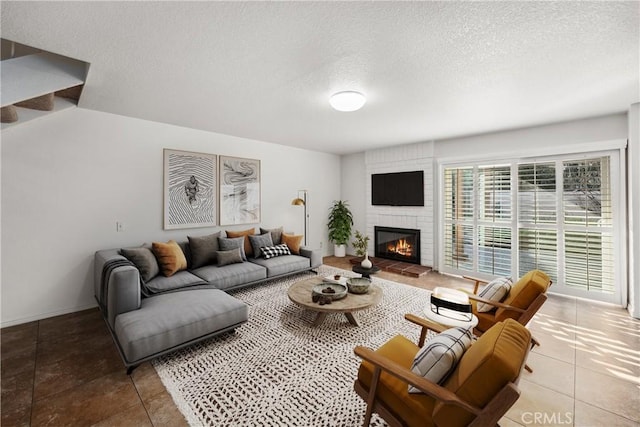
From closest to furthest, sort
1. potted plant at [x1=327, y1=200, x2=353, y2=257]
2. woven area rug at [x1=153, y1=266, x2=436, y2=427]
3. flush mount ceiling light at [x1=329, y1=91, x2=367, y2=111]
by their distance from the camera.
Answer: woven area rug at [x1=153, y1=266, x2=436, y2=427]
flush mount ceiling light at [x1=329, y1=91, x2=367, y2=111]
potted plant at [x1=327, y1=200, x2=353, y2=257]

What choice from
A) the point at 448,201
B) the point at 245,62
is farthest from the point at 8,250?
the point at 448,201

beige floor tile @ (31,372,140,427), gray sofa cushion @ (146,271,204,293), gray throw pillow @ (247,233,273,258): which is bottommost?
beige floor tile @ (31,372,140,427)

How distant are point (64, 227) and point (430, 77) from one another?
4465 mm

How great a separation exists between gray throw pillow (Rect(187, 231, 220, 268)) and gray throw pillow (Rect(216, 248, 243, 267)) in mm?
137

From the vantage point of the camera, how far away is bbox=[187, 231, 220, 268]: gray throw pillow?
153 inches

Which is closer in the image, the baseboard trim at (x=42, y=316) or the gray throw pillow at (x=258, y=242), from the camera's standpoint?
the baseboard trim at (x=42, y=316)

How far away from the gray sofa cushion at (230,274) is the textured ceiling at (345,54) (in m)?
2.16

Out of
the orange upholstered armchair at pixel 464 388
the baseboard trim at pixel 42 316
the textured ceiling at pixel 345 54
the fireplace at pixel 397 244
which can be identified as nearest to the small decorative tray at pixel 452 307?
the orange upholstered armchair at pixel 464 388

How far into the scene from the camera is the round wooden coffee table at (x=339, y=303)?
2781 millimetres

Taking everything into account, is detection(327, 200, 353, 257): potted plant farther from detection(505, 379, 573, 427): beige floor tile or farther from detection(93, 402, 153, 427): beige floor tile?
detection(93, 402, 153, 427): beige floor tile

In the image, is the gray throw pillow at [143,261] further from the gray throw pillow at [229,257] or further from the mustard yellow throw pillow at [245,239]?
the mustard yellow throw pillow at [245,239]

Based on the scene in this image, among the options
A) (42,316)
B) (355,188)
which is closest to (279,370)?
(42,316)

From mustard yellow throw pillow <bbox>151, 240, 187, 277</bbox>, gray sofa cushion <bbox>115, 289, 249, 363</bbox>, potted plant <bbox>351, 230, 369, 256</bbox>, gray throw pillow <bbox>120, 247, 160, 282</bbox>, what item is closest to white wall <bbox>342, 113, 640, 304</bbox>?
potted plant <bbox>351, 230, 369, 256</bbox>

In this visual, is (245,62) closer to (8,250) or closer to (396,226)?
(8,250)
